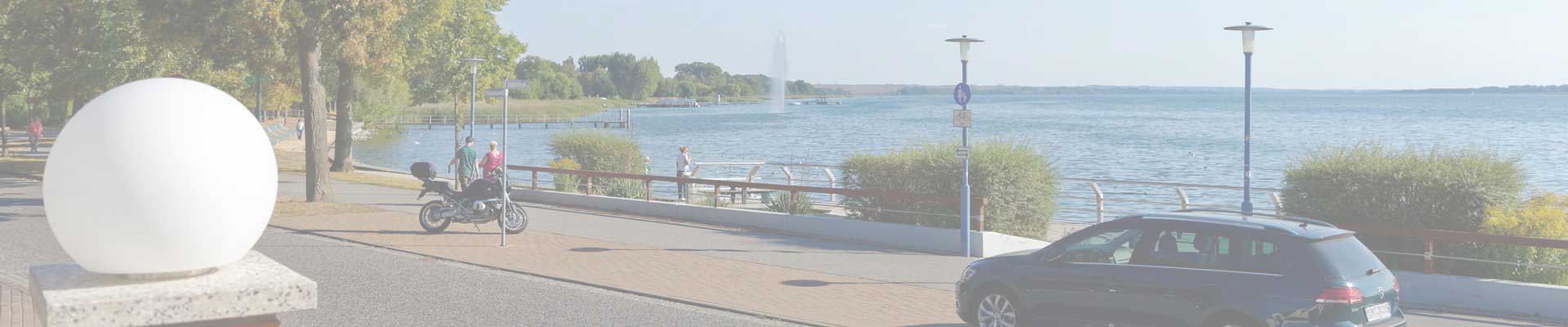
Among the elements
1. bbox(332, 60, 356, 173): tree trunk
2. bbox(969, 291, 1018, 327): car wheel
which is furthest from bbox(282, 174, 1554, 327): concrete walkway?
bbox(332, 60, 356, 173): tree trunk

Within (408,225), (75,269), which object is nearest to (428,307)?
(75,269)

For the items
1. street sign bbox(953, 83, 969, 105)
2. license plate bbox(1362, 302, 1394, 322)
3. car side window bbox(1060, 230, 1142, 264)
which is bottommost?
license plate bbox(1362, 302, 1394, 322)

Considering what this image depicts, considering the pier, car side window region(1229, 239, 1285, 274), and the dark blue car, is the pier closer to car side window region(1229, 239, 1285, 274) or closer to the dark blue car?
the dark blue car

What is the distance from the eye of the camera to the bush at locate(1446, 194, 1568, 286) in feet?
43.0

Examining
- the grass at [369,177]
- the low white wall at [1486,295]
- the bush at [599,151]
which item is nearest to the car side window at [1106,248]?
the low white wall at [1486,295]

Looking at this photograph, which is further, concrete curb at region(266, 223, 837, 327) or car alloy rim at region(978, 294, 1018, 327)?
concrete curb at region(266, 223, 837, 327)

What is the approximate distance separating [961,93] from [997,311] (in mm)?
7381

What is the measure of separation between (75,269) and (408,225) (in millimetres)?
15148

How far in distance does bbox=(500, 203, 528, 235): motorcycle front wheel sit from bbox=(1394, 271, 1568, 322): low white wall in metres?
11.7

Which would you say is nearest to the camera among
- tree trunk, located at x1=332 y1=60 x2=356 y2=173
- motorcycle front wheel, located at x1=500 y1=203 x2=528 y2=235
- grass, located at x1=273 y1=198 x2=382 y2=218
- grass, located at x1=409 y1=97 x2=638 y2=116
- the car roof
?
the car roof

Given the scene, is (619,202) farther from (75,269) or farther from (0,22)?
(0,22)

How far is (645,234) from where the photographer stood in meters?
18.1

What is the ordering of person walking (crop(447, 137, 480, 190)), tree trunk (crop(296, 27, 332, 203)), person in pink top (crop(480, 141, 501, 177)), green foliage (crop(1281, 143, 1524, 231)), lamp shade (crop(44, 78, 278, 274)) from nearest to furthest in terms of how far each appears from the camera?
1. lamp shade (crop(44, 78, 278, 274))
2. green foliage (crop(1281, 143, 1524, 231))
3. tree trunk (crop(296, 27, 332, 203))
4. person in pink top (crop(480, 141, 501, 177))
5. person walking (crop(447, 137, 480, 190))

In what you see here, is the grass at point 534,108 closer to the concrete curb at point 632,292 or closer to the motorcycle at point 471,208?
the motorcycle at point 471,208
